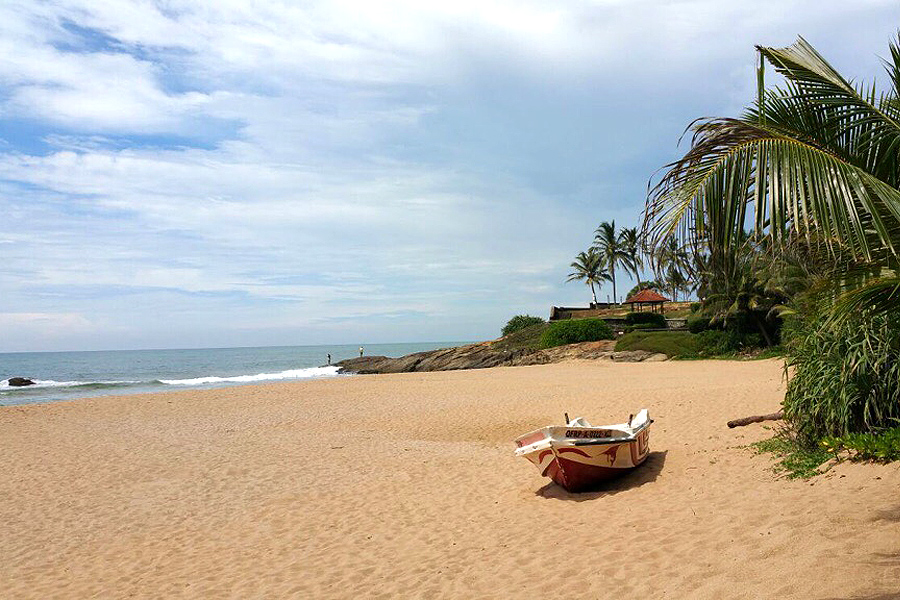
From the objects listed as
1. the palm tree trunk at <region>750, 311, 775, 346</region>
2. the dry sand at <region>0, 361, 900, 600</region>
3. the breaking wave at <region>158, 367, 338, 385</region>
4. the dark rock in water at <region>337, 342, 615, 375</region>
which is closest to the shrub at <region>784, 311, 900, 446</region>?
the dry sand at <region>0, 361, 900, 600</region>

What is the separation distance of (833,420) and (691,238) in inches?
195

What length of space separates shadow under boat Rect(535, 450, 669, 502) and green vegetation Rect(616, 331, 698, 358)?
26.2 metres

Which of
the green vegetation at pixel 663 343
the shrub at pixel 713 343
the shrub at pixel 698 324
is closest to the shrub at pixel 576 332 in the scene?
the green vegetation at pixel 663 343

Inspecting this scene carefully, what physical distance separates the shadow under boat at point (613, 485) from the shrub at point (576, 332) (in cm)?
3433

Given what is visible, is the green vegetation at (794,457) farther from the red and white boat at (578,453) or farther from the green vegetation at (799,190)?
the green vegetation at (799,190)

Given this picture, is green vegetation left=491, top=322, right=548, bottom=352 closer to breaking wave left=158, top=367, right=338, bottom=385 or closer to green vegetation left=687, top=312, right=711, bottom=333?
green vegetation left=687, top=312, right=711, bottom=333

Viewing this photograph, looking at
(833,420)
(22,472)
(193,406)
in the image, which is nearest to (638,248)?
(833,420)

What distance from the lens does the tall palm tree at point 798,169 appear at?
167 inches

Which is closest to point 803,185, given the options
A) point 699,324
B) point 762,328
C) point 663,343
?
point 762,328

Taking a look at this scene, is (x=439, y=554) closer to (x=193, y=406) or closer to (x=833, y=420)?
(x=833, y=420)

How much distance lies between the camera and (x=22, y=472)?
13.3 meters

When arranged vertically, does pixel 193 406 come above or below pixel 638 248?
below

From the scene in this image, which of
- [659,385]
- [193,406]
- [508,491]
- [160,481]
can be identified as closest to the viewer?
[508,491]

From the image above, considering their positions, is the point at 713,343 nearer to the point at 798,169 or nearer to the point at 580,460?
the point at 580,460
